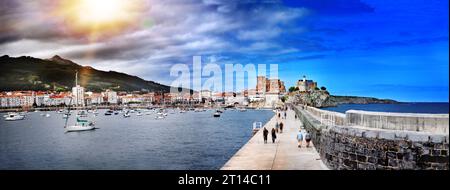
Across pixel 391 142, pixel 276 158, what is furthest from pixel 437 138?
pixel 276 158

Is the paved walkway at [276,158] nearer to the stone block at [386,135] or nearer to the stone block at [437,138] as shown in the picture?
the stone block at [386,135]

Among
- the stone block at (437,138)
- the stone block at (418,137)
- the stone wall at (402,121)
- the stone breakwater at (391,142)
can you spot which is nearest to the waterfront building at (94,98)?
the stone breakwater at (391,142)

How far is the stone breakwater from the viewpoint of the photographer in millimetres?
7574

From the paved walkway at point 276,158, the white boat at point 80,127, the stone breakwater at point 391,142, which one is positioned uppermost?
the stone breakwater at point 391,142

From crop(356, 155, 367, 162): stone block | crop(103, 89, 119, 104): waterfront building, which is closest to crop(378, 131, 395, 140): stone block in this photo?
crop(356, 155, 367, 162): stone block

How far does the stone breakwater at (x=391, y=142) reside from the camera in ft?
24.8

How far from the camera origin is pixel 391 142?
816cm

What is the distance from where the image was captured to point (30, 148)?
31.3 m

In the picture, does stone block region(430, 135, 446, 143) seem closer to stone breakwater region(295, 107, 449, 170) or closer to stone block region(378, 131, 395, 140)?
stone breakwater region(295, 107, 449, 170)

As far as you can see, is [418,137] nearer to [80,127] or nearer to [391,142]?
[391,142]
